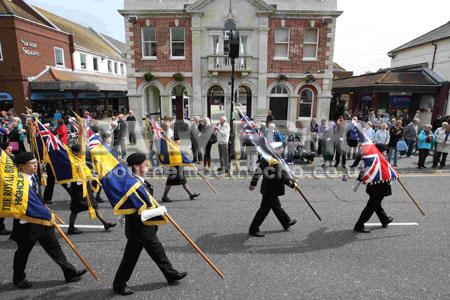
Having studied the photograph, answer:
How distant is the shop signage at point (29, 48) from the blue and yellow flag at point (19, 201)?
20.8 meters

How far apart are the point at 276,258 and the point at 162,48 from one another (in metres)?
16.0

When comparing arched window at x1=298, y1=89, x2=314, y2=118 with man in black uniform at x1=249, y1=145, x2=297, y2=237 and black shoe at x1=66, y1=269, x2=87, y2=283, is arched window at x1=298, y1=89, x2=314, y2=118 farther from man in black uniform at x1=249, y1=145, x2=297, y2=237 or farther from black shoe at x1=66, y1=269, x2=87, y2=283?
black shoe at x1=66, y1=269, x2=87, y2=283

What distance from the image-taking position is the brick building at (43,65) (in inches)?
746

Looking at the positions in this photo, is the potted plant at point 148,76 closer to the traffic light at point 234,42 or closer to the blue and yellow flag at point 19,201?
the traffic light at point 234,42

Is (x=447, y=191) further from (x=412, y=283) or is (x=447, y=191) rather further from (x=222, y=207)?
(x=222, y=207)

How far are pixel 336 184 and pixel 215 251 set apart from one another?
17.0ft

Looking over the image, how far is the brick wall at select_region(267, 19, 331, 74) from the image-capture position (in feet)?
56.0

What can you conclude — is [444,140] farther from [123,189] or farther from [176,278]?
[123,189]

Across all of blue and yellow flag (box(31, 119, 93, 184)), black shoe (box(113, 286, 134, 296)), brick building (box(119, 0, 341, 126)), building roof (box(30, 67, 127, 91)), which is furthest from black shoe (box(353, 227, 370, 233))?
building roof (box(30, 67, 127, 91))

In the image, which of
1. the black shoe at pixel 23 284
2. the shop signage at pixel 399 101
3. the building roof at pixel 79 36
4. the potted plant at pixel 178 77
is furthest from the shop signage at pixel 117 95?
the black shoe at pixel 23 284

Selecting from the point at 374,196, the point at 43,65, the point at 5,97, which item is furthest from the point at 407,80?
the point at 5,97

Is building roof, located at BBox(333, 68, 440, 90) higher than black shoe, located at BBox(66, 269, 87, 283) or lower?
higher

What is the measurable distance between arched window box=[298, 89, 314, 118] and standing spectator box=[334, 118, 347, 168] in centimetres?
808

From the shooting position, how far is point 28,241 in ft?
11.8
